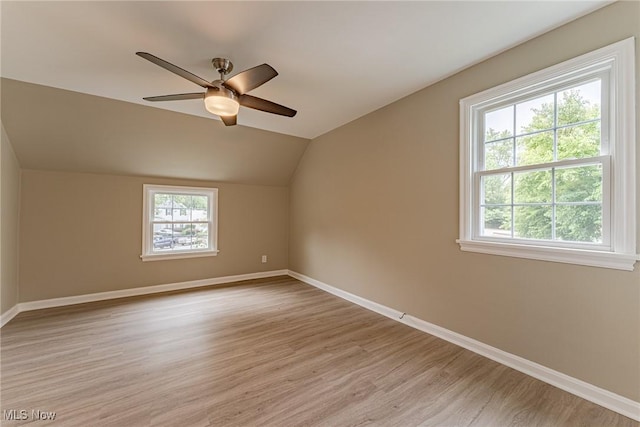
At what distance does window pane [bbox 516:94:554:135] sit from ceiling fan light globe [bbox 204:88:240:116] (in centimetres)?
238

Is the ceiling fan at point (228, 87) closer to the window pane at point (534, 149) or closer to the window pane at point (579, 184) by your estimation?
the window pane at point (534, 149)

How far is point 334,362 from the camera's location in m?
2.11

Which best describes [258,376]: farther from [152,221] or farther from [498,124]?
[152,221]

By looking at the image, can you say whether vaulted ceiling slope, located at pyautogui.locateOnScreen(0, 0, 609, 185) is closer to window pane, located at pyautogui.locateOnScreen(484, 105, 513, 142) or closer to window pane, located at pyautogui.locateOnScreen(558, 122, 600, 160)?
window pane, located at pyautogui.locateOnScreen(484, 105, 513, 142)

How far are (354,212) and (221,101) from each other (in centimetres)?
222

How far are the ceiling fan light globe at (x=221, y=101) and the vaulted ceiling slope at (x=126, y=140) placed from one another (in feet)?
5.29

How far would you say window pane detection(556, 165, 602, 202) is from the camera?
1.71 metres

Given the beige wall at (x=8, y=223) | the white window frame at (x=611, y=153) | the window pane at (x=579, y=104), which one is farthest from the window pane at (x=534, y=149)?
the beige wall at (x=8, y=223)

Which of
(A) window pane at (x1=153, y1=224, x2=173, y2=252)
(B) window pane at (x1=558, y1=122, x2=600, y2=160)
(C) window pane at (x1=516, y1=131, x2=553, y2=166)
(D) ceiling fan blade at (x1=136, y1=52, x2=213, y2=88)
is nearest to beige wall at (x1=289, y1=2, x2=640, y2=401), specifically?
(B) window pane at (x1=558, y1=122, x2=600, y2=160)

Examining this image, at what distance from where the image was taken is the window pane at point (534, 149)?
6.31 feet

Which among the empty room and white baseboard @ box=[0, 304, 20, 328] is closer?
the empty room

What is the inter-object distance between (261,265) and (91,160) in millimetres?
3024

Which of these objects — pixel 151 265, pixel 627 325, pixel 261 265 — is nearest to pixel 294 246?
pixel 261 265

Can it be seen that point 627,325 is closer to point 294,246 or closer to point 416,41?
point 416,41
